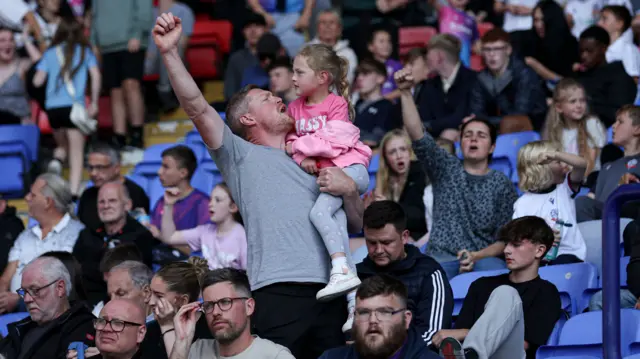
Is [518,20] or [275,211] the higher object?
[518,20]

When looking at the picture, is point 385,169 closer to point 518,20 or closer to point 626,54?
point 626,54

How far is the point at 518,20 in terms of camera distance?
36.9 ft

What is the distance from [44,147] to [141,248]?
3549 millimetres

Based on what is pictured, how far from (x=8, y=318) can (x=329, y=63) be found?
2.99 meters

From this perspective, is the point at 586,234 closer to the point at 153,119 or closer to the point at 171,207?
the point at 171,207

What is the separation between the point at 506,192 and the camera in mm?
6844

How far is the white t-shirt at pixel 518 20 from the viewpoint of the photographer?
11.2m

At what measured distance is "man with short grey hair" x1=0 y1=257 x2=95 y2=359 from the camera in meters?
5.98

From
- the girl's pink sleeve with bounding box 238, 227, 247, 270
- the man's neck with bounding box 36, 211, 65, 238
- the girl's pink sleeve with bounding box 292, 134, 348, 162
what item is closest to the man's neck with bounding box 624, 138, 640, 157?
the girl's pink sleeve with bounding box 238, 227, 247, 270

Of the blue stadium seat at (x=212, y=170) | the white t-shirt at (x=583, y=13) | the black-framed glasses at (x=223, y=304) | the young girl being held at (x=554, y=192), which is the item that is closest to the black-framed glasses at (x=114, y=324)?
the black-framed glasses at (x=223, y=304)

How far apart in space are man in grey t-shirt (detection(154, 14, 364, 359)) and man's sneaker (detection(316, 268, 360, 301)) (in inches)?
3.5

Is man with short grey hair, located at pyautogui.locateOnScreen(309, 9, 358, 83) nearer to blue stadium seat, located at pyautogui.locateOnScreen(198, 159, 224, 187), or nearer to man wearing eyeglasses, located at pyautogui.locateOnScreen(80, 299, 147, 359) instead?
blue stadium seat, located at pyautogui.locateOnScreen(198, 159, 224, 187)

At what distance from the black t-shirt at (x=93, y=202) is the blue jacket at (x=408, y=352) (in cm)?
385

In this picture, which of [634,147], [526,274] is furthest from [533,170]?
[526,274]
